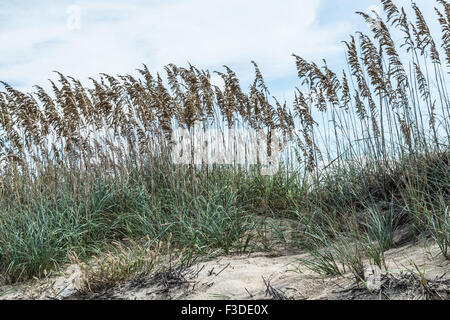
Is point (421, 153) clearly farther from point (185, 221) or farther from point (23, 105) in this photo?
point (23, 105)

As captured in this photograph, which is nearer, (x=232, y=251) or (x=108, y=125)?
(x=232, y=251)

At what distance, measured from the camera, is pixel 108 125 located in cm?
691

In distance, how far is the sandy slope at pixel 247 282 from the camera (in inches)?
134

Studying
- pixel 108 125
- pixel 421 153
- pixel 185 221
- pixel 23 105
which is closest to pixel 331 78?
pixel 421 153

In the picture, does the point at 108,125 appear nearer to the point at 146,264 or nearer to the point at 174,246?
the point at 174,246

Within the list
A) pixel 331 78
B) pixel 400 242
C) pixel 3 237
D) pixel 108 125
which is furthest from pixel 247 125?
pixel 3 237

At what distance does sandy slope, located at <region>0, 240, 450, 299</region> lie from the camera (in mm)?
3406

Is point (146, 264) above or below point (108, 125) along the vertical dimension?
below

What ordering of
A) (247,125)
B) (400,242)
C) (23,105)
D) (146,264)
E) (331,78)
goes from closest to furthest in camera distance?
(146,264), (400,242), (331,78), (23,105), (247,125)

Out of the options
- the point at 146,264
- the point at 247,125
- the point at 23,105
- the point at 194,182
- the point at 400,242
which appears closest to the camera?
the point at 146,264

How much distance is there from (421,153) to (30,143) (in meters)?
5.92

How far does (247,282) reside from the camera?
3789 mm

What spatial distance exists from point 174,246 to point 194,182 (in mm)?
892
